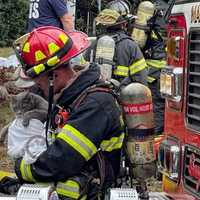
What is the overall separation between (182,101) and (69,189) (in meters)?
0.83

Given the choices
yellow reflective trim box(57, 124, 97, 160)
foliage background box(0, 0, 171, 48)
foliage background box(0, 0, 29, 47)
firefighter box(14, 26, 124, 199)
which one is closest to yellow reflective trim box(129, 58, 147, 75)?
firefighter box(14, 26, 124, 199)

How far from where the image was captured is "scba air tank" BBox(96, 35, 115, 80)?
669 centimetres

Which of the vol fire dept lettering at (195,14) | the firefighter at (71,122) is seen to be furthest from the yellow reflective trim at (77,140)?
the vol fire dept lettering at (195,14)

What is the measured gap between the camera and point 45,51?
3627 millimetres

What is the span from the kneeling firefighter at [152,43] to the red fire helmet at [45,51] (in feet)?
14.3

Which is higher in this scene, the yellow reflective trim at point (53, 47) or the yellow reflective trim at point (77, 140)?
the yellow reflective trim at point (53, 47)

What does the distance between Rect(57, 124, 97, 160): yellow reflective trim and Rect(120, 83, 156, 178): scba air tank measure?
1.08 feet

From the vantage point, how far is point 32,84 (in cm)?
404

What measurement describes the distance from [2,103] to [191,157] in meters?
7.22

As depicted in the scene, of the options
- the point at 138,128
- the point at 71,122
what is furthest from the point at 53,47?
the point at 138,128

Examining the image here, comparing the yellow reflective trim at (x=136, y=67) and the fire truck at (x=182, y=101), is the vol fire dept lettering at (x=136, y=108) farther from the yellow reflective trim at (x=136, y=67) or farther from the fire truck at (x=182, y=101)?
the yellow reflective trim at (x=136, y=67)

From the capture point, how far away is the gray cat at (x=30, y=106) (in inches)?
154

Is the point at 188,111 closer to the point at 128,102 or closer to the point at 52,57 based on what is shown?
the point at 128,102

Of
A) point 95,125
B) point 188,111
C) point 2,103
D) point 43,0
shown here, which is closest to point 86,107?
point 95,125
